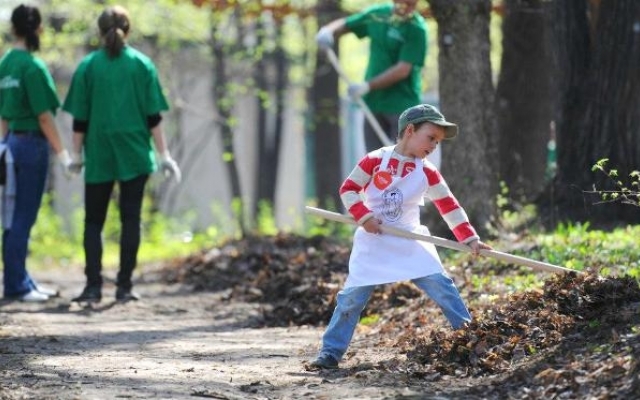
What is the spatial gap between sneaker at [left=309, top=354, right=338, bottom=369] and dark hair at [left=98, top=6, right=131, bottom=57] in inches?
153

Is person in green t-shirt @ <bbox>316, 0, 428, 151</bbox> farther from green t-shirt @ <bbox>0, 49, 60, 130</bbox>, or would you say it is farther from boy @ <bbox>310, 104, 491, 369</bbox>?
boy @ <bbox>310, 104, 491, 369</bbox>

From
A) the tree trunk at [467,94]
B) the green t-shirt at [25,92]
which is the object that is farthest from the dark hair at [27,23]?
the tree trunk at [467,94]

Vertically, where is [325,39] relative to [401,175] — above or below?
above

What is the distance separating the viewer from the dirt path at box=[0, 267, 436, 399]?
6.37m

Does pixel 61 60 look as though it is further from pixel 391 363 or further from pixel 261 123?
pixel 391 363

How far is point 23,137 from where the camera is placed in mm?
10477

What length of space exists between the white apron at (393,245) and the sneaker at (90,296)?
12.0ft

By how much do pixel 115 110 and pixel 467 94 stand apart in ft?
9.37

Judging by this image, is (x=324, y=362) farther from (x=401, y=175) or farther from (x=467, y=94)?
(x=467, y=94)

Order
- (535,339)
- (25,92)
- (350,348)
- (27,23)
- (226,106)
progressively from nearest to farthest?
(535,339) < (350,348) < (25,92) < (27,23) < (226,106)

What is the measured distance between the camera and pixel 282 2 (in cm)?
1586

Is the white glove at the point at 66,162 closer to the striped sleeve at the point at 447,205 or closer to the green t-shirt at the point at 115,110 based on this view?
the green t-shirt at the point at 115,110

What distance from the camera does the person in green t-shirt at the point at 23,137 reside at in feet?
34.1

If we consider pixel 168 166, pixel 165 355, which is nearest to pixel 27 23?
pixel 168 166
